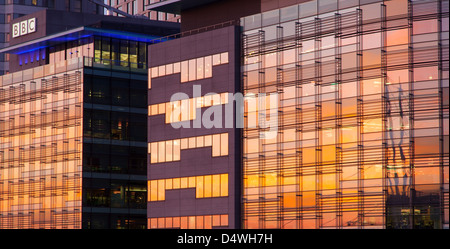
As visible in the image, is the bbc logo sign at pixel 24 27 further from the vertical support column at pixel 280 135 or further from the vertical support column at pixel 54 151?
the vertical support column at pixel 280 135

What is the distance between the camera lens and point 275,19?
3935 inches

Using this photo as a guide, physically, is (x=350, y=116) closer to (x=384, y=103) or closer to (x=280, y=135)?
(x=384, y=103)

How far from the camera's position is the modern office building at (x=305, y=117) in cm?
8612

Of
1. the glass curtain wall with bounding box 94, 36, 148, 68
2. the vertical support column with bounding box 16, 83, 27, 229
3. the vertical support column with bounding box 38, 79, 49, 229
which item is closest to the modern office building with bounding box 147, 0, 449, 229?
the glass curtain wall with bounding box 94, 36, 148, 68

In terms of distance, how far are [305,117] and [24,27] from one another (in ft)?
230

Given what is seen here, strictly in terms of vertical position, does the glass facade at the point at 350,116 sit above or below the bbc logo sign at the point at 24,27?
below

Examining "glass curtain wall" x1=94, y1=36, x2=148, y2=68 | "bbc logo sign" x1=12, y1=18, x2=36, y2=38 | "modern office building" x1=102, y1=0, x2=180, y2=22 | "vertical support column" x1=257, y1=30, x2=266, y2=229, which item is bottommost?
"vertical support column" x1=257, y1=30, x2=266, y2=229

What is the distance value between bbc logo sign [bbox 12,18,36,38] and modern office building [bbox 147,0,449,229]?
1621 inches

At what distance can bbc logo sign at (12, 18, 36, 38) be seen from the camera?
15025 cm

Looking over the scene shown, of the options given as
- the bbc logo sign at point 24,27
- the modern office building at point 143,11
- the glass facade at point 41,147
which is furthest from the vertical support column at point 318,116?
the modern office building at point 143,11

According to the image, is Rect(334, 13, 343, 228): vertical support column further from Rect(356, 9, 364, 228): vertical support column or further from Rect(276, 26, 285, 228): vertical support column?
Rect(276, 26, 285, 228): vertical support column

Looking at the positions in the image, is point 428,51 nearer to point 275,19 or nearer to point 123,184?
point 275,19

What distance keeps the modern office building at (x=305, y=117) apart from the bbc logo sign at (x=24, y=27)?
41176 mm
